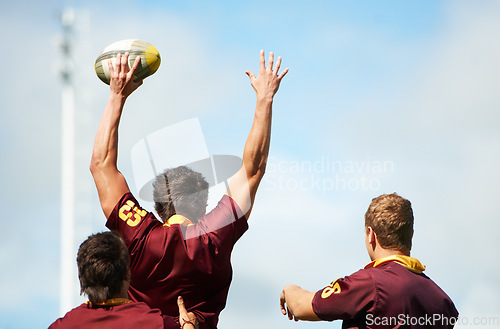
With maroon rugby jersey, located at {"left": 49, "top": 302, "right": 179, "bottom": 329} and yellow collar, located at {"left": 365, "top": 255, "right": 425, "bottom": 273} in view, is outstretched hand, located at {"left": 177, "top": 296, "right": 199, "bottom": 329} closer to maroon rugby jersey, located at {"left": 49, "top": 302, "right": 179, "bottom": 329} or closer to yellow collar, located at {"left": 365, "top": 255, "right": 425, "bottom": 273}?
maroon rugby jersey, located at {"left": 49, "top": 302, "right": 179, "bottom": 329}

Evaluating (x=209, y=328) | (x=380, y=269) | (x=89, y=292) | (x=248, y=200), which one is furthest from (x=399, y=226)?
(x=89, y=292)

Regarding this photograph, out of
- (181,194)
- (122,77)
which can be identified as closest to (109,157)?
(181,194)

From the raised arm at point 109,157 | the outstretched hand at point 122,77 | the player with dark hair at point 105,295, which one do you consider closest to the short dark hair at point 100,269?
the player with dark hair at point 105,295

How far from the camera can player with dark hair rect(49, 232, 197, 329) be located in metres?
4.93

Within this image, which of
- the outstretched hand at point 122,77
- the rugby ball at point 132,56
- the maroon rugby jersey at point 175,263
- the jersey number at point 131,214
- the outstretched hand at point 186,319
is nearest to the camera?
the outstretched hand at point 186,319

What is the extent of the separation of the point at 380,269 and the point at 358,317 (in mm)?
408

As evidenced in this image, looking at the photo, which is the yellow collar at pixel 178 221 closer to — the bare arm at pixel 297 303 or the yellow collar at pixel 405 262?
the bare arm at pixel 297 303

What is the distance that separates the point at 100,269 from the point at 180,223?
1.34 m

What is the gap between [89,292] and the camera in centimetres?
498

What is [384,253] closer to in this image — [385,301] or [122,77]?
[385,301]

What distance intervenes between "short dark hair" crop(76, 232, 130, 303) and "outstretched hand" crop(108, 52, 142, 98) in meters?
2.14

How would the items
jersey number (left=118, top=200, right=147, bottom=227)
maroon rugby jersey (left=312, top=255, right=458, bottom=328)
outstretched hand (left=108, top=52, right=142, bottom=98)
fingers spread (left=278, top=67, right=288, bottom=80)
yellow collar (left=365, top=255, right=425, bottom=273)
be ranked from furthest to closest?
fingers spread (left=278, top=67, right=288, bottom=80) → outstretched hand (left=108, top=52, right=142, bottom=98) → jersey number (left=118, top=200, right=147, bottom=227) → yellow collar (left=365, top=255, right=425, bottom=273) → maroon rugby jersey (left=312, top=255, right=458, bottom=328)

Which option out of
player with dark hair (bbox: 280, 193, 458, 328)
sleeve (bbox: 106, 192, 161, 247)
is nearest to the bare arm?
player with dark hair (bbox: 280, 193, 458, 328)

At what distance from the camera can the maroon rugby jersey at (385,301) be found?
520 centimetres
